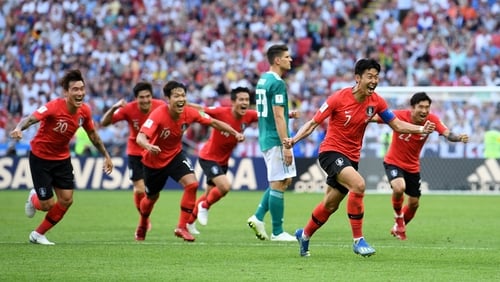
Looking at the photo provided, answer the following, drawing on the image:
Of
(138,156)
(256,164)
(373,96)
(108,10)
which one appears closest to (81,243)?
(138,156)

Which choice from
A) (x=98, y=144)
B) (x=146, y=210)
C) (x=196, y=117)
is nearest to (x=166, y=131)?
(x=196, y=117)

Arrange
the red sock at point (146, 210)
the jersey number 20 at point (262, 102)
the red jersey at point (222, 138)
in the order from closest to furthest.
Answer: the jersey number 20 at point (262, 102)
the red sock at point (146, 210)
the red jersey at point (222, 138)

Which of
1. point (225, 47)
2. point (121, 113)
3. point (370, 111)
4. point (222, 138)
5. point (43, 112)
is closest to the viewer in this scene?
point (370, 111)

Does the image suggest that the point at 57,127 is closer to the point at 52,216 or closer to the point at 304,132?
the point at 52,216

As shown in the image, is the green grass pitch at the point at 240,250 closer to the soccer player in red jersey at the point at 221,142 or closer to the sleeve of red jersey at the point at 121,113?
the soccer player in red jersey at the point at 221,142

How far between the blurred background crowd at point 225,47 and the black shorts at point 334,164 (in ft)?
61.2

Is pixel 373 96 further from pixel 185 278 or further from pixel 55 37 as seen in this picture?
pixel 55 37

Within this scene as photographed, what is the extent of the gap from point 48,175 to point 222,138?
4.07 m

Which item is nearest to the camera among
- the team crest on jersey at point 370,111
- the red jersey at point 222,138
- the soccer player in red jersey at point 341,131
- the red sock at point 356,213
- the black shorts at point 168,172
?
the red sock at point 356,213

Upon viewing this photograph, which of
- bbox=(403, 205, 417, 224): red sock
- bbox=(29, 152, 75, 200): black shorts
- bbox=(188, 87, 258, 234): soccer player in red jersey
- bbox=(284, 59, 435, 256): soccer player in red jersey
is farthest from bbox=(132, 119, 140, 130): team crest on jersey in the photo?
bbox=(284, 59, 435, 256): soccer player in red jersey

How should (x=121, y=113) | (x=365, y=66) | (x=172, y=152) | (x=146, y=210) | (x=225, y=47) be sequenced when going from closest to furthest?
(x=365, y=66) → (x=172, y=152) → (x=146, y=210) → (x=121, y=113) → (x=225, y=47)

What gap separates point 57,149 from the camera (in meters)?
Answer: 16.2

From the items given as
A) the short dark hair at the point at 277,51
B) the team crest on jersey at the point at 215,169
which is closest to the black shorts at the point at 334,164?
the short dark hair at the point at 277,51

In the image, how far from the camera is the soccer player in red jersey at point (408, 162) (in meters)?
17.6
